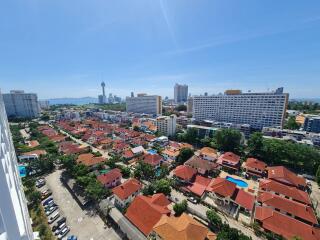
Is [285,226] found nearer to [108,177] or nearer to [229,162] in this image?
[229,162]

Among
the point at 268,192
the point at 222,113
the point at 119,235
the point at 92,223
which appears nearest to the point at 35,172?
the point at 92,223

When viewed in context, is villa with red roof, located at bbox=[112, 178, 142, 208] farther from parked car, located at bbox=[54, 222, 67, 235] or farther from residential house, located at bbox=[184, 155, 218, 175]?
residential house, located at bbox=[184, 155, 218, 175]

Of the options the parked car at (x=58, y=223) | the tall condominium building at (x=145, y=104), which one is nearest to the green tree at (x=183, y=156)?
the parked car at (x=58, y=223)

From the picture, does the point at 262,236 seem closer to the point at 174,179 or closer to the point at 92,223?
the point at 174,179

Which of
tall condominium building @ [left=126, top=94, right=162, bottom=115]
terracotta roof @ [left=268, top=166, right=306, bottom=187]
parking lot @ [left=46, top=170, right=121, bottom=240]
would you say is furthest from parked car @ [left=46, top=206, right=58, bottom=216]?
tall condominium building @ [left=126, top=94, right=162, bottom=115]

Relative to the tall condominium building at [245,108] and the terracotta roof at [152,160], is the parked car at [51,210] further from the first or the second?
the tall condominium building at [245,108]

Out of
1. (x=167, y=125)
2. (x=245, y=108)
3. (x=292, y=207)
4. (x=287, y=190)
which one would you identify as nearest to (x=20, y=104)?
(x=167, y=125)
